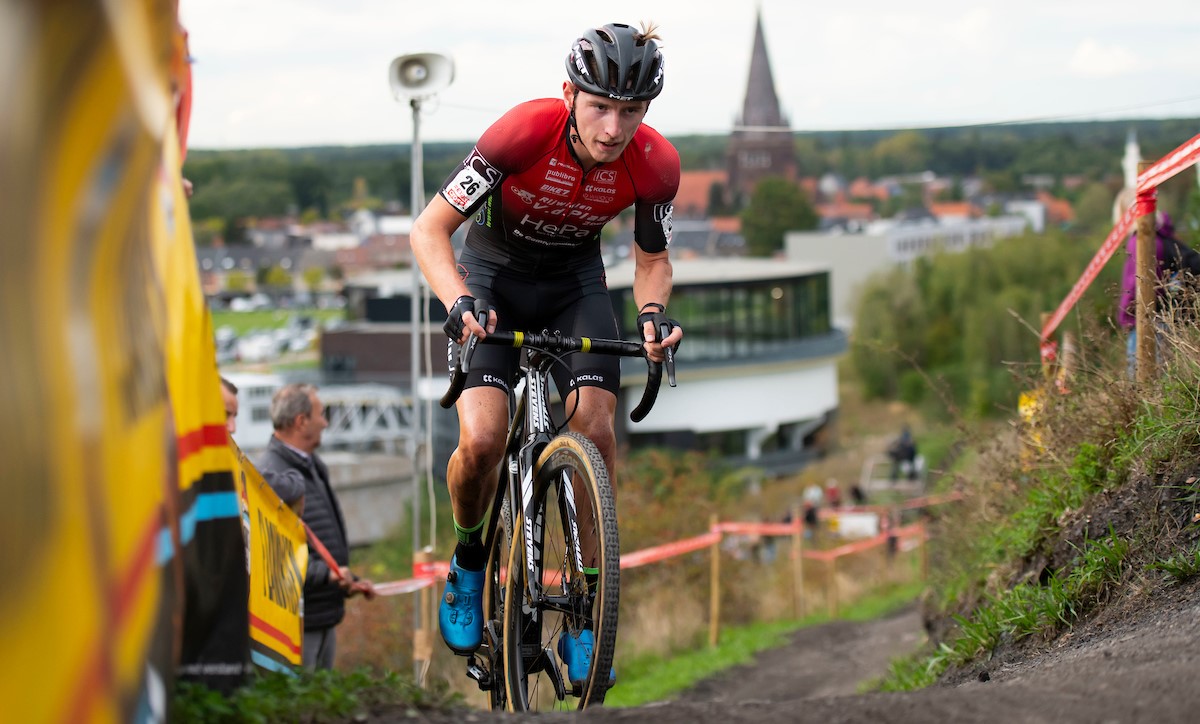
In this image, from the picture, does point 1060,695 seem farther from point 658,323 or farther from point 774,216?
point 774,216

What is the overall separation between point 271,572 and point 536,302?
152 centimetres

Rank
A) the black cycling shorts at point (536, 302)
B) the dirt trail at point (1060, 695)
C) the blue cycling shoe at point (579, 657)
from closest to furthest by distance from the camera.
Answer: the dirt trail at point (1060, 695), the blue cycling shoe at point (579, 657), the black cycling shorts at point (536, 302)

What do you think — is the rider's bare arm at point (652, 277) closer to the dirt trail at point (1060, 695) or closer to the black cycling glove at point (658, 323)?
the black cycling glove at point (658, 323)

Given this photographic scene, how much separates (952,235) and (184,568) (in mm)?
161476

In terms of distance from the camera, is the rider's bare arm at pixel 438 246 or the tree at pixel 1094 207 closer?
the rider's bare arm at pixel 438 246

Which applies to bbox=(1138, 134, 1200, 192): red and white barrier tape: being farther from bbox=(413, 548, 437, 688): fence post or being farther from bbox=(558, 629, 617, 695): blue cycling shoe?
bbox=(413, 548, 437, 688): fence post

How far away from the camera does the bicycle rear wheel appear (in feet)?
14.2

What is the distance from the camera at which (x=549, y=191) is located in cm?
522

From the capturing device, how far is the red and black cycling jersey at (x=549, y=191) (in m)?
5.11

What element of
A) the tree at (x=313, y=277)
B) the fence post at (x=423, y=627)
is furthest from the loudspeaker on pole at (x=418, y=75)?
the tree at (x=313, y=277)

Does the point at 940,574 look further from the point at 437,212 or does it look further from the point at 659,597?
the point at 659,597

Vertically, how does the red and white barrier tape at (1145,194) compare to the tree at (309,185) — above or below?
below

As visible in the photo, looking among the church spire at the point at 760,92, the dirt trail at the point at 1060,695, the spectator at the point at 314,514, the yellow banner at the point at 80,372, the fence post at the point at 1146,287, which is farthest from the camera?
the church spire at the point at 760,92

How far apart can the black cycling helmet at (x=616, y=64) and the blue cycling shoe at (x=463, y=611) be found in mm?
2088
